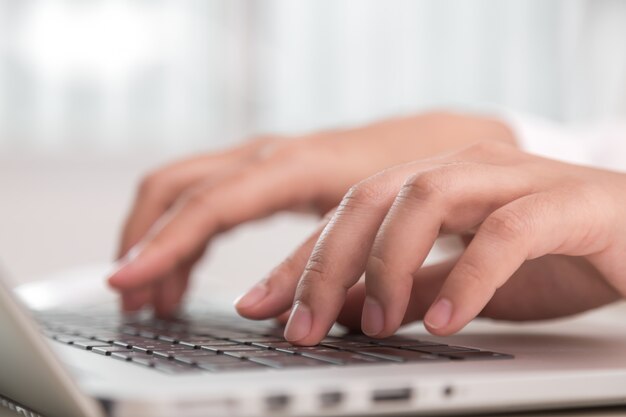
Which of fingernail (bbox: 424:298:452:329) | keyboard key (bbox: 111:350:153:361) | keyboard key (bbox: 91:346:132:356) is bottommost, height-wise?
keyboard key (bbox: 91:346:132:356)

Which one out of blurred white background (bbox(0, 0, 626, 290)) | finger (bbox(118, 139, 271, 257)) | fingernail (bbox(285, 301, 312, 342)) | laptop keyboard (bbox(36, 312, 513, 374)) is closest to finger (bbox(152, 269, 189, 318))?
finger (bbox(118, 139, 271, 257))

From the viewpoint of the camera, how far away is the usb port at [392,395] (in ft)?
1.07

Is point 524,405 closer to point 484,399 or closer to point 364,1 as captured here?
point 484,399

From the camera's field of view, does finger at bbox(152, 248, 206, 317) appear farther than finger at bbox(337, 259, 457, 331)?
Yes

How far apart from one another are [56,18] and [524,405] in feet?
7.31

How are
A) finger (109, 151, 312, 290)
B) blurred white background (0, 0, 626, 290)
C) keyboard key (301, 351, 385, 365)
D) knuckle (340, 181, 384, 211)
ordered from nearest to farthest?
keyboard key (301, 351, 385, 365) < knuckle (340, 181, 384, 211) < finger (109, 151, 312, 290) < blurred white background (0, 0, 626, 290)

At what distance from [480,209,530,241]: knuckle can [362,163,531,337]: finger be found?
0.02 meters

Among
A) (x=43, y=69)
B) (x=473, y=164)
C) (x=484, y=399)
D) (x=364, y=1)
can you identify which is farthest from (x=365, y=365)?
(x=364, y=1)

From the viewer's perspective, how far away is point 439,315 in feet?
1.47

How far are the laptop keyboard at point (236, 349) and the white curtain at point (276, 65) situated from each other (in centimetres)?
181

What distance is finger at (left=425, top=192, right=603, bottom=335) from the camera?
451mm

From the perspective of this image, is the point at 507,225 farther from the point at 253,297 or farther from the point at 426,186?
the point at 253,297

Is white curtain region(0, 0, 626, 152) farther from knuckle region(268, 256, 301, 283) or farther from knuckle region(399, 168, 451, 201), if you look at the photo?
knuckle region(399, 168, 451, 201)

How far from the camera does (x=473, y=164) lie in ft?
1.66
